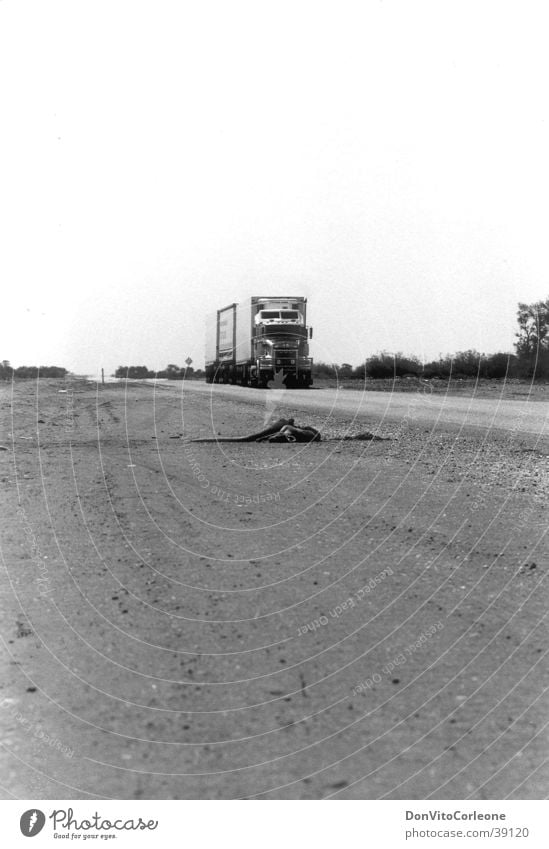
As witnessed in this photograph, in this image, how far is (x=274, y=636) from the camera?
9.34 feet

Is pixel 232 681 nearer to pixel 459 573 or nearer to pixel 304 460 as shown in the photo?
pixel 459 573

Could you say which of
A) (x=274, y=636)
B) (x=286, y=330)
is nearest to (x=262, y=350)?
(x=286, y=330)

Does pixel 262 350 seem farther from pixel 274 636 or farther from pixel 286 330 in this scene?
pixel 274 636

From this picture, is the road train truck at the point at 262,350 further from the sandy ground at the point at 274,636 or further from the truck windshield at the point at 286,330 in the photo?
the sandy ground at the point at 274,636

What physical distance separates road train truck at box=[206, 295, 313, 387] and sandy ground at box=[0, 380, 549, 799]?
4.85 m

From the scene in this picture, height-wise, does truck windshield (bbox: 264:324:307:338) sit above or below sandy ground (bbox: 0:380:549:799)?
above

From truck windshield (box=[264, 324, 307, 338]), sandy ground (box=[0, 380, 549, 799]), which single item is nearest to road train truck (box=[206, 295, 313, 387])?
truck windshield (box=[264, 324, 307, 338])

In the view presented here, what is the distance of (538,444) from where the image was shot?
348 inches

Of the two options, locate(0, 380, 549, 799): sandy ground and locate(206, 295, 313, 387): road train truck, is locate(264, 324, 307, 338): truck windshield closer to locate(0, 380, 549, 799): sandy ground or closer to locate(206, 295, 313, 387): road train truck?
locate(206, 295, 313, 387): road train truck

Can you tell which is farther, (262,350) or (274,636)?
(262,350)

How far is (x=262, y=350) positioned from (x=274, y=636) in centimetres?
1105

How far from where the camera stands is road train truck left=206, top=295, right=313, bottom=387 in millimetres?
10867

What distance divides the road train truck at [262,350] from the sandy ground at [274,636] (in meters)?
4.85
